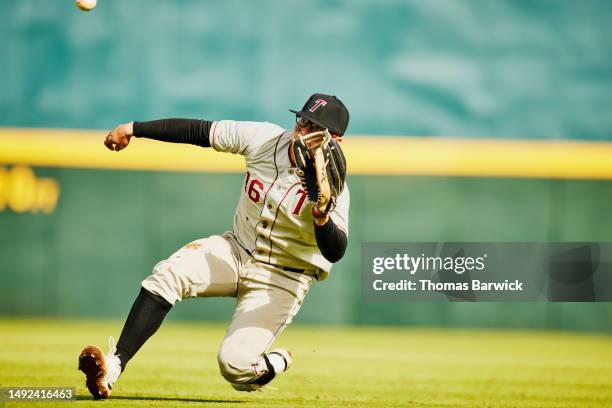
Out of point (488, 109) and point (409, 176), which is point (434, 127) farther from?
point (409, 176)

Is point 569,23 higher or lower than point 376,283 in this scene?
higher

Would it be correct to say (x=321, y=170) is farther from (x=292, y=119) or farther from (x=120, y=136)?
(x=292, y=119)

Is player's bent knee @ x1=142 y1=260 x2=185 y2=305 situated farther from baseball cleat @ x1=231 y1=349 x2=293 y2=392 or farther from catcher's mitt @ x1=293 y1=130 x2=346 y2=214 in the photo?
catcher's mitt @ x1=293 y1=130 x2=346 y2=214

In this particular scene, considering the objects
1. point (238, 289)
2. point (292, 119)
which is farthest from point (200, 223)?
point (238, 289)

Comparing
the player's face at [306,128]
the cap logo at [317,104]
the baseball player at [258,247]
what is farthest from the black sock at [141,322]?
the cap logo at [317,104]

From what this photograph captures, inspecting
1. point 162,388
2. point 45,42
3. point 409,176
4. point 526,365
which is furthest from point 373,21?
point 162,388

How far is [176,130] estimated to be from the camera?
4320mm

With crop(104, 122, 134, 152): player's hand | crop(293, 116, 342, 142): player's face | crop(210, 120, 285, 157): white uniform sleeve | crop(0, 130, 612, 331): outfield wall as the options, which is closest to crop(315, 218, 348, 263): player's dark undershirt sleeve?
crop(293, 116, 342, 142): player's face

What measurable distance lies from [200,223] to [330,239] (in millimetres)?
6703

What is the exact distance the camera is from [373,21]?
1275 cm

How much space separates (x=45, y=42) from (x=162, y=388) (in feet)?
27.3

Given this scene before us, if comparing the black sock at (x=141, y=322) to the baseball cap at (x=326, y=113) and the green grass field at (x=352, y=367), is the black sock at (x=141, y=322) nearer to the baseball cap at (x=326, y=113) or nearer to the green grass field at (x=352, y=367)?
the green grass field at (x=352, y=367)

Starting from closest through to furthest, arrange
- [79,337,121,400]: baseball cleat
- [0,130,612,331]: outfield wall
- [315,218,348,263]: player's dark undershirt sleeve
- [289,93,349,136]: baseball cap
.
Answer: [79,337,121,400]: baseball cleat
[315,218,348,263]: player's dark undershirt sleeve
[289,93,349,136]: baseball cap
[0,130,612,331]: outfield wall

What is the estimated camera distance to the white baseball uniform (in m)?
4.32
